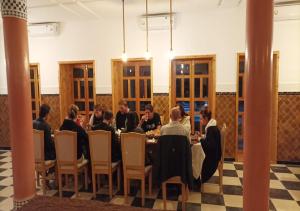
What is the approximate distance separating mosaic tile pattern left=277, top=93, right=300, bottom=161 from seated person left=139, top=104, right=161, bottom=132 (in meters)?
2.56

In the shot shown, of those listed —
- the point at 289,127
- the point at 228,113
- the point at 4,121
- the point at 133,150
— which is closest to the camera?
the point at 133,150

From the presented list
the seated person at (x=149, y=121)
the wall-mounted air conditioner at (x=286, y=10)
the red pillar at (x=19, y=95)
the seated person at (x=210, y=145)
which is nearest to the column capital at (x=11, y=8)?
the red pillar at (x=19, y=95)

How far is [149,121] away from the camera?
15.0ft

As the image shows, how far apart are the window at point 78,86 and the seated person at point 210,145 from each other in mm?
3244

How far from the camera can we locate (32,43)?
19.6 ft

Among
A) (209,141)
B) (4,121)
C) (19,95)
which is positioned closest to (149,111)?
(209,141)

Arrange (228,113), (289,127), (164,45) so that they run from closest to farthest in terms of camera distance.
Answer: (289,127), (228,113), (164,45)

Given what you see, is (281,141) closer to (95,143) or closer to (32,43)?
(95,143)

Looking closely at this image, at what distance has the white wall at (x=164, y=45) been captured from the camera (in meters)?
4.74

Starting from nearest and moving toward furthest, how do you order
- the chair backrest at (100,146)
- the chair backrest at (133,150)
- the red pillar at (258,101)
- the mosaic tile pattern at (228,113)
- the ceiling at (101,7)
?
the red pillar at (258,101)
the chair backrest at (133,150)
the chair backrest at (100,146)
the ceiling at (101,7)
the mosaic tile pattern at (228,113)

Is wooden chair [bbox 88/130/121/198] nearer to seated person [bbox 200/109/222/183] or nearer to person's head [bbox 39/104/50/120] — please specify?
person's head [bbox 39/104/50/120]

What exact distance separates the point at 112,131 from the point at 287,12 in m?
4.03

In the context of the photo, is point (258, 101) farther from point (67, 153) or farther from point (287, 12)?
point (287, 12)

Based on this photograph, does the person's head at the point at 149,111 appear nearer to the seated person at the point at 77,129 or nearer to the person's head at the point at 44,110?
the seated person at the point at 77,129
